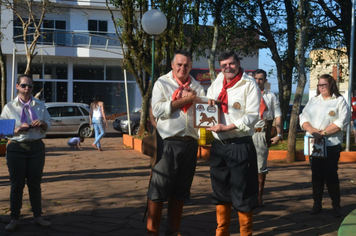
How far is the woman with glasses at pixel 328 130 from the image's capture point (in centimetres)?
575

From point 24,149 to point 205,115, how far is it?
2.29 m

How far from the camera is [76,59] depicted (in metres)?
32.6

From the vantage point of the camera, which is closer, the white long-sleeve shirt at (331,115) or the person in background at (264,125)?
the white long-sleeve shirt at (331,115)

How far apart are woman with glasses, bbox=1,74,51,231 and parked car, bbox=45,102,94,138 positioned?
13.1 meters

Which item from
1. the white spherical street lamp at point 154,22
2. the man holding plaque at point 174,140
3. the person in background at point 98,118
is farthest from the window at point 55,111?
the man holding plaque at point 174,140

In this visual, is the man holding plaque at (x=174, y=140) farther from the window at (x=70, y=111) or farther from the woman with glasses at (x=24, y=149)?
the window at (x=70, y=111)

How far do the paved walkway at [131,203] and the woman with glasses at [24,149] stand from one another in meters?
0.29

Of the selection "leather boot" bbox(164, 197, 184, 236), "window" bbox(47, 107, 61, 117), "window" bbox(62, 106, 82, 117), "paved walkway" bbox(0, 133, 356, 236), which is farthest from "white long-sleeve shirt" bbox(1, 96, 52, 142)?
"window" bbox(62, 106, 82, 117)

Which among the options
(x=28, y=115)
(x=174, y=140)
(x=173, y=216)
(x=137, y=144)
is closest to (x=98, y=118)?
(x=137, y=144)

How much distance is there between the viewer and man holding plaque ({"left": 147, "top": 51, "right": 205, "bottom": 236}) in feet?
14.6

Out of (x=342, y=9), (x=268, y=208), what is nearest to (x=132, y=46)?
(x=342, y=9)

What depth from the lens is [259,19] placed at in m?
16.8

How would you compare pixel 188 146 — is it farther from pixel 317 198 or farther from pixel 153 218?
pixel 317 198

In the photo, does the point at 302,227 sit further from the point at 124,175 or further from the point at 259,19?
the point at 259,19
